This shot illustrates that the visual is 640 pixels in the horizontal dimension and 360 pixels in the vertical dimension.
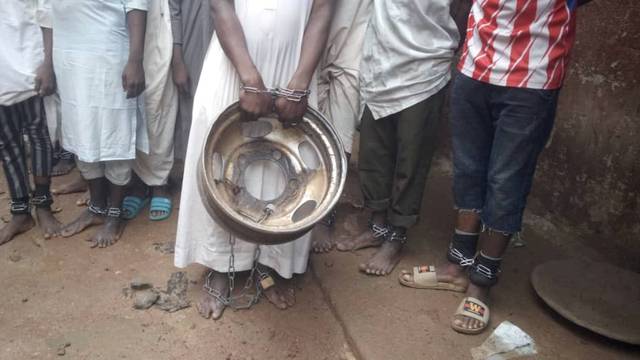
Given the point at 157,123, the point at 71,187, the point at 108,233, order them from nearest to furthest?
the point at 108,233
the point at 157,123
the point at 71,187

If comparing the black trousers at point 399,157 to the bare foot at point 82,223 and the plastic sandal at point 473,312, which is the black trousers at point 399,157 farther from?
the bare foot at point 82,223

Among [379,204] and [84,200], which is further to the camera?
[84,200]

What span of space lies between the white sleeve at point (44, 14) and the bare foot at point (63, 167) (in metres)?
1.36

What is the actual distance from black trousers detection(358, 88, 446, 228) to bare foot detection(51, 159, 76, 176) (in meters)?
2.34

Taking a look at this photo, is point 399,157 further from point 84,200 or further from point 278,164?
point 84,200

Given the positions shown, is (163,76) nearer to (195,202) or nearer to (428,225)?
(195,202)

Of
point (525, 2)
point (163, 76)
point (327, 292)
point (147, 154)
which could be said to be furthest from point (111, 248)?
point (525, 2)

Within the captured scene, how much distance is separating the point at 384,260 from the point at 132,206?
1670 mm

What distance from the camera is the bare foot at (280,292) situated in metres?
2.63

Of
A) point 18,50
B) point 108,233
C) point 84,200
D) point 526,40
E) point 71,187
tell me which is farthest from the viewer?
point 71,187

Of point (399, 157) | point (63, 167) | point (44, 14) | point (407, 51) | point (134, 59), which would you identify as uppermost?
point (407, 51)

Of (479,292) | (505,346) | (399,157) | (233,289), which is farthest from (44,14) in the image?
(505,346)

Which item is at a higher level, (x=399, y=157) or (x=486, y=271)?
(x=399, y=157)

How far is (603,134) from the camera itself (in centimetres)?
304
